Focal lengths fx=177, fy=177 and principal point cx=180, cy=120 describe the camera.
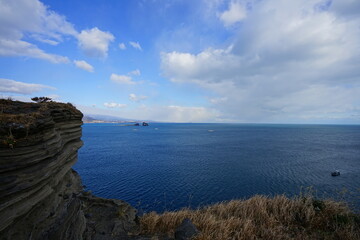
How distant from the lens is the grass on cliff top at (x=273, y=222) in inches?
342

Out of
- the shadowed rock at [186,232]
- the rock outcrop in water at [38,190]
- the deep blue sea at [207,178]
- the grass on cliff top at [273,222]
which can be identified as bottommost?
the deep blue sea at [207,178]

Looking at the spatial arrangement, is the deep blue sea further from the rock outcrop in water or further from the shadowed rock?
the shadowed rock

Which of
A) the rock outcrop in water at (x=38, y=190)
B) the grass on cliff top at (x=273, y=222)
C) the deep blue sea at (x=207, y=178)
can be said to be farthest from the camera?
the deep blue sea at (x=207, y=178)

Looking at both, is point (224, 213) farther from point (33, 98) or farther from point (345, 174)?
point (345, 174)

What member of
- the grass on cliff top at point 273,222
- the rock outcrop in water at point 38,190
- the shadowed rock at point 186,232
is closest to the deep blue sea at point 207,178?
the grass on cliff top at point 273,222

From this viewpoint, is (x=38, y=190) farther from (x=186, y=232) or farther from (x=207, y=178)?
(x=207, y=178)

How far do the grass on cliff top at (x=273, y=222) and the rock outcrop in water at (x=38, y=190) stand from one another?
2.16 metres

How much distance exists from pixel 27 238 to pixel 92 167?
42.4 m

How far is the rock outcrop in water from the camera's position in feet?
19.0

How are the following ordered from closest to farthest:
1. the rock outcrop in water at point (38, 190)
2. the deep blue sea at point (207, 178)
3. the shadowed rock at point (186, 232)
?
1. the rock outcrop in water at point (38, 190)
2. the shadowed rock at point (186, 232)
3. the deep blue sea at point (207, 178)

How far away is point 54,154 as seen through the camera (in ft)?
26.0

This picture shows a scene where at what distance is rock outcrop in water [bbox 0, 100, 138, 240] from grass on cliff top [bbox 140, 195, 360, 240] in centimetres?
216

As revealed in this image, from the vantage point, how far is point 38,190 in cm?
684

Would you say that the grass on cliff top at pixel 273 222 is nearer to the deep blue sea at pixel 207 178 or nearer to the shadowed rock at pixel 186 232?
the shadowed rock at pixel 186 232
